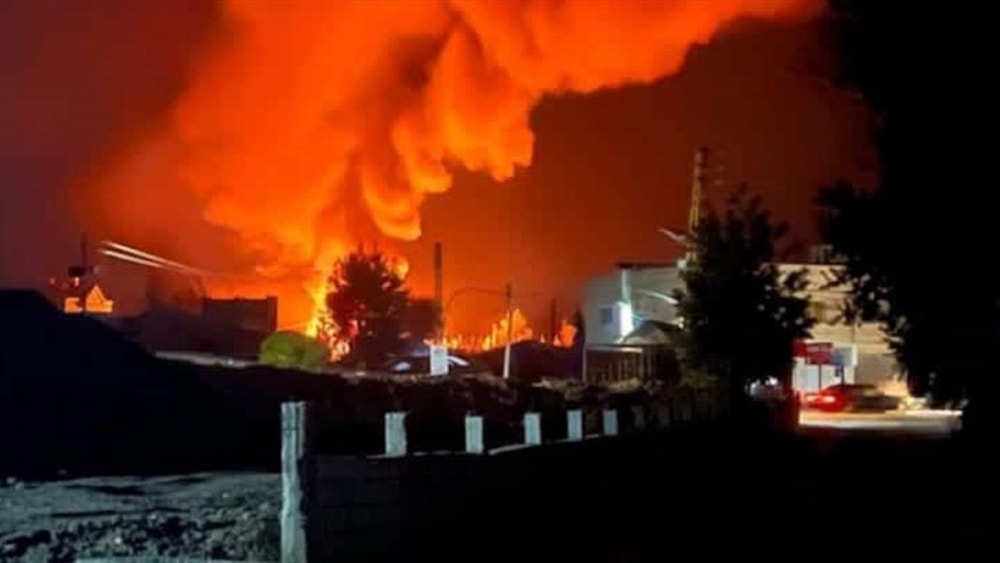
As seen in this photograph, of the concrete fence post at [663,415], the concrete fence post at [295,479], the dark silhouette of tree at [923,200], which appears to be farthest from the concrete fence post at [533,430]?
the concrete fence post at [663,415]

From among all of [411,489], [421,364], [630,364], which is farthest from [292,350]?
[411,489]

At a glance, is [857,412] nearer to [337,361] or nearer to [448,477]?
[337,361]

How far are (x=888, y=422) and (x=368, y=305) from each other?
38.5 metres

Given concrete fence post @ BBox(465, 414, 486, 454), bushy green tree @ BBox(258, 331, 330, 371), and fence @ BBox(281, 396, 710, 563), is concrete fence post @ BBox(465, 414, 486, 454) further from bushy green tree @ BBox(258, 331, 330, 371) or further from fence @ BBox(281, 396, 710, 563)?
bushy green tree @ BBox(258, 331, 330, 371)

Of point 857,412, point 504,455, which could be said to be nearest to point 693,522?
point 504,455

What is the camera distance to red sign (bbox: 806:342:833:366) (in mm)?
84200

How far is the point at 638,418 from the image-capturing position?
38062 mm

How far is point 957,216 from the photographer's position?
75.5 ft

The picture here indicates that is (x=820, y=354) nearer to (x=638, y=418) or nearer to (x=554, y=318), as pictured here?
(x=554, y=318)

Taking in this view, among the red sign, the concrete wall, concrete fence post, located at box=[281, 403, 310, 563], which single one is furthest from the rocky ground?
the red sign

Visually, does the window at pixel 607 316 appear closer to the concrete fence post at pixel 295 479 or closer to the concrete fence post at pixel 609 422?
the concrete fence post at pixel 609 422

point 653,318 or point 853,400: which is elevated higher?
point 653,318

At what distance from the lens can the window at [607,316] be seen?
10594 cm

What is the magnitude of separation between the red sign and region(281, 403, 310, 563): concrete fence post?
69.2 m
